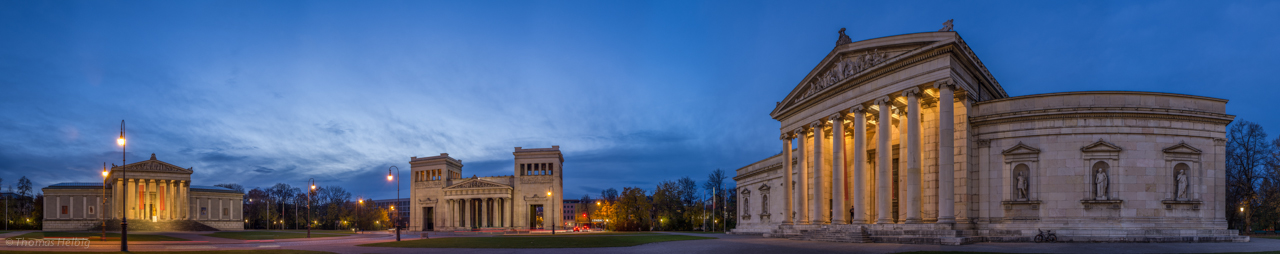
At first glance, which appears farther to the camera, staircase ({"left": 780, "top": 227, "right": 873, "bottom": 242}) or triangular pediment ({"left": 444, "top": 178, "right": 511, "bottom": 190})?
triangular pediment ({"left": 444, "top": 178, "right": 511, "bottom": 190})

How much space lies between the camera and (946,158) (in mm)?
29703

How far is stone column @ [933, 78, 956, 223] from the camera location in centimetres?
2967

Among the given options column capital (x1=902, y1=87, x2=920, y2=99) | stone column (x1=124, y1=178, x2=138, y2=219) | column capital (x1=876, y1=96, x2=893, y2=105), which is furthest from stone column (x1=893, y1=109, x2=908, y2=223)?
stone column (x1=124, y1=178, x2=138, y2=219)

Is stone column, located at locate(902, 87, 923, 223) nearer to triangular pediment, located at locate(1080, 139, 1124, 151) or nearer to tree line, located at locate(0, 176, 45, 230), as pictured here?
triangular pediment, located at locate(1080, 139, 1124, 151)

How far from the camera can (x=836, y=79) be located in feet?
129

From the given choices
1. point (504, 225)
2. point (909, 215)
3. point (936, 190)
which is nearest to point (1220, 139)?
point (936, 190)

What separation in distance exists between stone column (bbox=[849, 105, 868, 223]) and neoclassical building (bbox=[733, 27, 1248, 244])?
0.09 meters

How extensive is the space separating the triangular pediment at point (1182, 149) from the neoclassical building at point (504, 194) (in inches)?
3204

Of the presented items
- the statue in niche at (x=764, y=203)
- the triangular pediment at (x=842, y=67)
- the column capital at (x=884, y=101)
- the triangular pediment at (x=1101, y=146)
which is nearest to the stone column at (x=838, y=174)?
the triangular pediment at (x=842, y=67)

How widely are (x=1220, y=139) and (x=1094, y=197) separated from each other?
6.79 metres

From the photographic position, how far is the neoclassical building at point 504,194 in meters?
104

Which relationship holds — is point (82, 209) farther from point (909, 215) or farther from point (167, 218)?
point (909, 215)

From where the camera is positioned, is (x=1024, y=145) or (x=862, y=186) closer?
(x=1024, y=145)

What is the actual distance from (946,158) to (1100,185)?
7319mm
